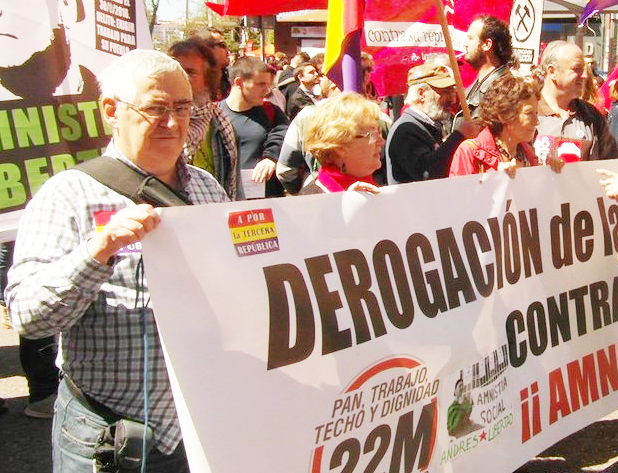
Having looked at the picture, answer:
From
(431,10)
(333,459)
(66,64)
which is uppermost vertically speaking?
(431,10)

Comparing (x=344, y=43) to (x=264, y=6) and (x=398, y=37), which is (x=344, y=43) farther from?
(x=264, y=6)

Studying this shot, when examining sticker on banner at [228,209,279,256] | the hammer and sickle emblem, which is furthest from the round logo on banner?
sticker on banner at [228,209,279,256]

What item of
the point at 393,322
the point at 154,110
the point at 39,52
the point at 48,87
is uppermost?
the point at 39,52

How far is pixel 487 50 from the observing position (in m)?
4.90

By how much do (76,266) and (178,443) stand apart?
2.00ft

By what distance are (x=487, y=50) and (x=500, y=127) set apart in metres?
1.09

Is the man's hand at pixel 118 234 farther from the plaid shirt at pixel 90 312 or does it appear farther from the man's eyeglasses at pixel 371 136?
the man's eyeglasses at pixel 371 136

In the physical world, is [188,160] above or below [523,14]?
below

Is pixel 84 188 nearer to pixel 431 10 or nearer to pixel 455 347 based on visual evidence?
pixel 455 347

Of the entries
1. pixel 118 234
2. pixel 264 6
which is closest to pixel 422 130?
pixel 264 6

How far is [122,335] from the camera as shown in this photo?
7.06 feet

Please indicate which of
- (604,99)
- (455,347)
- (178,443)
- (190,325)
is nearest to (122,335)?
(190,325)

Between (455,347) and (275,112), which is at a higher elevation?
(275,112)

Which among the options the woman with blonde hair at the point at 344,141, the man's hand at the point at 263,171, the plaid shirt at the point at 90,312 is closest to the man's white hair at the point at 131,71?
the plaid shirt at the point at 90,312
